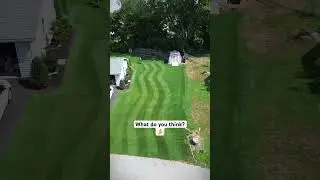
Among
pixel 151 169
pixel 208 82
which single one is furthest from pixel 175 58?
pixel 151 169

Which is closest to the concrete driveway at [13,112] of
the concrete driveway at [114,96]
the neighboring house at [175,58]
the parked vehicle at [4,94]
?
the parked vehicle at [4,94]

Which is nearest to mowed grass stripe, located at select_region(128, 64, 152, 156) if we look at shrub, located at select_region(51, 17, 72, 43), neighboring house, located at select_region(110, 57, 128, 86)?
neighboring house, located at select_region(110, 57, 128, 86)

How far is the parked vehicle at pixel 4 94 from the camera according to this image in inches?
145

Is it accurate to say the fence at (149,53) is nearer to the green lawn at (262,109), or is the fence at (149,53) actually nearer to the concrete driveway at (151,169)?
the green lawn at (262,109)

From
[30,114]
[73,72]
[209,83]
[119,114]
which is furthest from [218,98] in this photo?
[30,114]

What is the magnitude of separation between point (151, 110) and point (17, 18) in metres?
1.09

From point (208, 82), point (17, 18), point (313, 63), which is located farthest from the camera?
point (208, 82)

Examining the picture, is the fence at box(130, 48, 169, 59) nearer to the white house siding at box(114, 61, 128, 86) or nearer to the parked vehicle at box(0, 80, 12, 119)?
the white house siding at box(114, 61, 128, 86)

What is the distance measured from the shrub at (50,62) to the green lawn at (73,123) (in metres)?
0.09

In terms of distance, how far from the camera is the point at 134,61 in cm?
392

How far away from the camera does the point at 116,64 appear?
154 inches

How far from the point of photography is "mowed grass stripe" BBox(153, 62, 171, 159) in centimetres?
389

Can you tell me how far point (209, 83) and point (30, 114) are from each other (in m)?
1.24

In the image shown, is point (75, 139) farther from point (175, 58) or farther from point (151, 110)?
point (175, 58)
